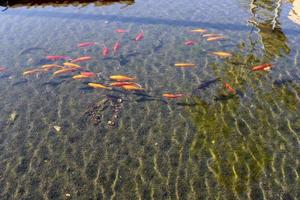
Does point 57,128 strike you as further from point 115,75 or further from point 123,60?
point 123,60

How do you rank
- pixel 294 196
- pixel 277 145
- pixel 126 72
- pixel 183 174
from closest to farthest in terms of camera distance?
pixel 294 196 → pixel 183 174 → pixel 277 145 → pixel 126 72

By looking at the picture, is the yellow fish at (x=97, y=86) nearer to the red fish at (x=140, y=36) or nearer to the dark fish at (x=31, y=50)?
the dark fish at (x=31, y=50)

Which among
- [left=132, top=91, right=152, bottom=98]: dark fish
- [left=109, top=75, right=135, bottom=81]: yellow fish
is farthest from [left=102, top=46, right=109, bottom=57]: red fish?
[left=132, top=91, right=152, bottom=98]: dark fish

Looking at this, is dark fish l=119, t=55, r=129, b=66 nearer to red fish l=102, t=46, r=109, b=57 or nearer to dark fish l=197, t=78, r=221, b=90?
red fish l=102, t=46, r=109, b=57

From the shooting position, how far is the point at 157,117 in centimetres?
940

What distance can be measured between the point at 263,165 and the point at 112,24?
30.9ft

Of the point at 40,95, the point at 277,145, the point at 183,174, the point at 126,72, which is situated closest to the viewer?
the point at 183,174

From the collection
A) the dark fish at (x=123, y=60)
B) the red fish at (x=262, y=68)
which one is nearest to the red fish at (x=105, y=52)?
the dark fish at (x=123, y=60)

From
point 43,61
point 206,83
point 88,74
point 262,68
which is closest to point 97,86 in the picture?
point 88,74

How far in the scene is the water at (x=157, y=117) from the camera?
7.52 m

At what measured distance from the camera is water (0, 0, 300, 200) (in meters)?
7.52

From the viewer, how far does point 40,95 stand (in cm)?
1051

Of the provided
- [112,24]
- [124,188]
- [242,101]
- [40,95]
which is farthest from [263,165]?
[112,24]

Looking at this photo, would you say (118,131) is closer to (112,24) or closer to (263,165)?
(263,165)
